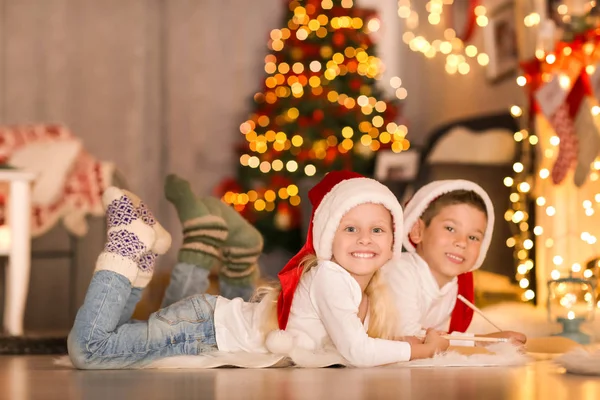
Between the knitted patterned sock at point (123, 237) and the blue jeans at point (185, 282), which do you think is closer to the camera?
the knitted patterned sock at point (123, 237)

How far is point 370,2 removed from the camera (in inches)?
256

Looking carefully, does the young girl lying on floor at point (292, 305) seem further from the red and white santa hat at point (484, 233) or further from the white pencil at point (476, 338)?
the red and white santa hat at point (484, 233)

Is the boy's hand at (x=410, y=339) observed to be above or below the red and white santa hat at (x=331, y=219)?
below

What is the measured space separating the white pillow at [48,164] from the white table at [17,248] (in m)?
0.66

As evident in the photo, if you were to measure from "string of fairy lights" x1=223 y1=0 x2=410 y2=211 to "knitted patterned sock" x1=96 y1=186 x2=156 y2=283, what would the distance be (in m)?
3.49

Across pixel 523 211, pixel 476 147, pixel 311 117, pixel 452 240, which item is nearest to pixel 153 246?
pixel 452 240

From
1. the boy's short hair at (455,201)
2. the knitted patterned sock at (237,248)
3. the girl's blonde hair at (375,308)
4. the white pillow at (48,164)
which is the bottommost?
the girl's blonde hair at (375,308)

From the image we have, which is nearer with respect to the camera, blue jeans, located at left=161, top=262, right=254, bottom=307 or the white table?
blue jeans, located at left=161, top=262, right=254, bottom=307

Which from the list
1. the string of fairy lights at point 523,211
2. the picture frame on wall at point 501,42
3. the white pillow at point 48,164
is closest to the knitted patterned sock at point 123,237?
the white pillow at point 48,164

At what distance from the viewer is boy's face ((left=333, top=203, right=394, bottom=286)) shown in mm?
2041

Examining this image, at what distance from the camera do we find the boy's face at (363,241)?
204 centimetres

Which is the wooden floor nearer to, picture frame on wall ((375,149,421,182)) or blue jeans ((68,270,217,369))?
blue jeans ((68,270,217,369))

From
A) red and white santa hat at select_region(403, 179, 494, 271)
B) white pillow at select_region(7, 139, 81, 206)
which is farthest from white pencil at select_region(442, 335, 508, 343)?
white pillow at select_region(7, 139, 81, 206)

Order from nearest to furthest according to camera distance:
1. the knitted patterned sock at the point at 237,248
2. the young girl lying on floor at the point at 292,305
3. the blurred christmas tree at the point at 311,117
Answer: the young girl lying on floor at the point at 292,305
the knitted patterned sock at the point at 237,248
the blurred christmas tree at the point at 311,117
